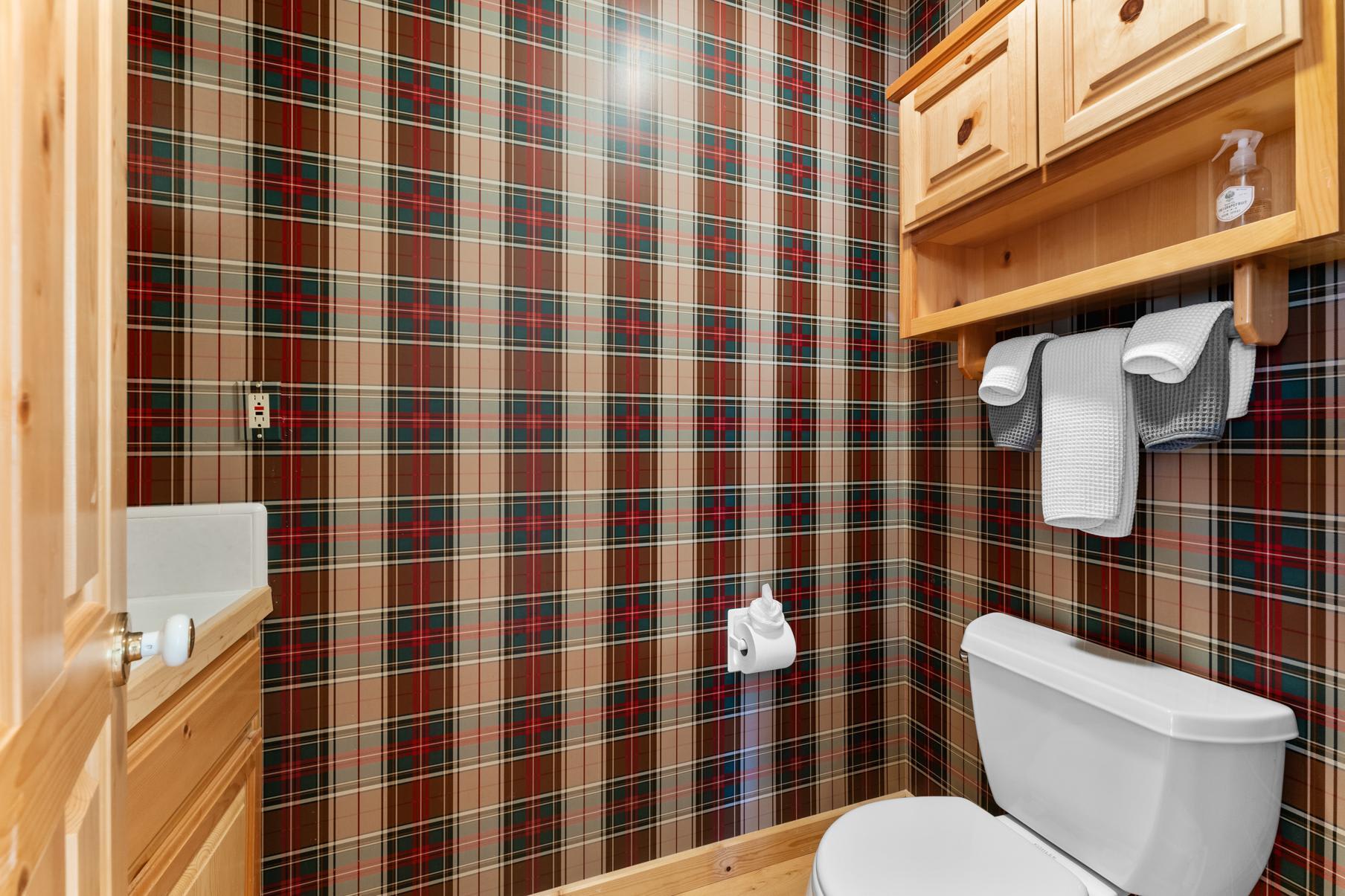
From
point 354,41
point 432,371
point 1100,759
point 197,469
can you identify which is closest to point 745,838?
point 1100,759

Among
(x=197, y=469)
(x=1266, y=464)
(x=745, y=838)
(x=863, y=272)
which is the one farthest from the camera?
(x=863, y=272)

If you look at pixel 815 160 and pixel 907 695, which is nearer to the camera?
pixel 815 160

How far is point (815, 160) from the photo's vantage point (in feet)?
5.49

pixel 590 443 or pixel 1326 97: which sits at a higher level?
pixel 1326 97

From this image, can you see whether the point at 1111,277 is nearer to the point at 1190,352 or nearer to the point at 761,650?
the point at 1190,352

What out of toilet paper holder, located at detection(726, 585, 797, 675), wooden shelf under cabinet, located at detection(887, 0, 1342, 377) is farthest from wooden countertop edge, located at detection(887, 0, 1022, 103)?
toilet paper holder, located at detection(726, 585, 797, 675)

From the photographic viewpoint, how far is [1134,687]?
108cm

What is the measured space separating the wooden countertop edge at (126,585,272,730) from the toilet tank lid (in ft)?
4.57

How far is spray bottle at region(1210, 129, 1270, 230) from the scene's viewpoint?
3.24ft

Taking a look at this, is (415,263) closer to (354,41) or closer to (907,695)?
(354,41)

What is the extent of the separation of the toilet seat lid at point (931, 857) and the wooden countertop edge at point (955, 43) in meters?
1.59

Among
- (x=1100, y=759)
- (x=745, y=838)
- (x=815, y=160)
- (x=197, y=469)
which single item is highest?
(x=815, y=160)

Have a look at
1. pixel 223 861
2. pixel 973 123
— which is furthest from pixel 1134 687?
pixel 223 861

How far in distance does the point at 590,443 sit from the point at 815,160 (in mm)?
979
